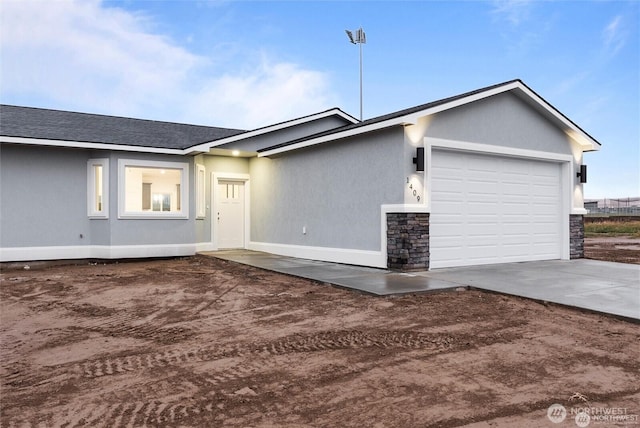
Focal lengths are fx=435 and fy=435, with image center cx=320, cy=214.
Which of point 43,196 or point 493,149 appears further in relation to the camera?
point 43,196

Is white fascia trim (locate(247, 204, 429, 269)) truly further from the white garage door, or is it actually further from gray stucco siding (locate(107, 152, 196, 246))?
gray stucco siding (locate(107, 152, 196, 246))

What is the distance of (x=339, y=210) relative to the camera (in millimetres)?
10484

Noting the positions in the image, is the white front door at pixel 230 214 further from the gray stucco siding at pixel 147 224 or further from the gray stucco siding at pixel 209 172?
the gray stucco siding at pixel 147 224

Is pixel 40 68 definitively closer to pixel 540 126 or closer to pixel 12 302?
pixel 12 302

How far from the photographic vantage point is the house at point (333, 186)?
920 centimetres

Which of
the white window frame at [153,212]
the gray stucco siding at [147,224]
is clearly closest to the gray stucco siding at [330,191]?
the gray stucco siding at [147,224]

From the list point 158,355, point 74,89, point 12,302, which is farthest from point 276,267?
point 74,89

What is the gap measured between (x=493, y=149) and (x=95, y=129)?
10.5 metres

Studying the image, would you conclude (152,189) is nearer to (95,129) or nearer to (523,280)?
(95,129)

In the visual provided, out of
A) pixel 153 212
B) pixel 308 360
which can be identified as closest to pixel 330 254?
pixel 153 212

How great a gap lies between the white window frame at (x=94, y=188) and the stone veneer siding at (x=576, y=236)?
39.5 feet

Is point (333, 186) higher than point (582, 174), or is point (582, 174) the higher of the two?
point (582, 174)

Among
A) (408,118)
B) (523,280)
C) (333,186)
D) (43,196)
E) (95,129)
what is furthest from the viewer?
(95,129)

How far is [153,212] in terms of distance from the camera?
1174cm
